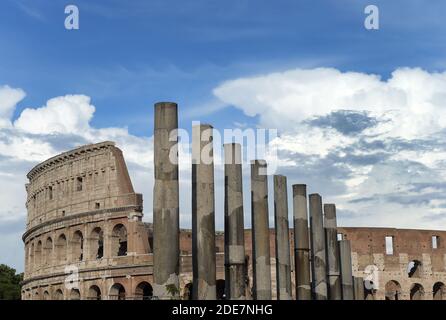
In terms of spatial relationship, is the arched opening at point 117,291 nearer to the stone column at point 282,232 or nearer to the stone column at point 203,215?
the stone column at point 282,232

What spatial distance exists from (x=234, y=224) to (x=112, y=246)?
1765 cm

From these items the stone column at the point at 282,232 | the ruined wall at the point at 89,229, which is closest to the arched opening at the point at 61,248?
the ruined wall at the point at 89,229

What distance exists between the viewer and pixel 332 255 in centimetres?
2303

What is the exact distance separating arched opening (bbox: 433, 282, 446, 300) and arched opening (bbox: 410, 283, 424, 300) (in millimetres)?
1172

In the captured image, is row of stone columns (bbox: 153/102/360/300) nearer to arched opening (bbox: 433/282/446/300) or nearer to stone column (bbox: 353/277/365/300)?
stone column (bbox: 353/277/365/300)

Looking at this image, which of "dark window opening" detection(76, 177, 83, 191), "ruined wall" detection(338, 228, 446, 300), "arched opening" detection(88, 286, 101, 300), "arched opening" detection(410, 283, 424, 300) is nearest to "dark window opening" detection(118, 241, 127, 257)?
"arched opening" detection(88, 286, 101, 300)

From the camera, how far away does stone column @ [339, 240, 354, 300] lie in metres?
24.4

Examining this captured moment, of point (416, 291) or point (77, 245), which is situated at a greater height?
point (77, 245)

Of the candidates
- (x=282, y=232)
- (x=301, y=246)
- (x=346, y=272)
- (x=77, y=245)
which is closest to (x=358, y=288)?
(x=346, y=272)

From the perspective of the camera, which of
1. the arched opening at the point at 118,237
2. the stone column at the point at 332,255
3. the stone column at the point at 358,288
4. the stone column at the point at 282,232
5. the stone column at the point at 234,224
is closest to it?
the stone column at the point at 234,224

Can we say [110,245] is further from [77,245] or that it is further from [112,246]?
[77,245]

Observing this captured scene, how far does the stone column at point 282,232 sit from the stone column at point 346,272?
4009 mm

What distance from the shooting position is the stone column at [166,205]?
12961 millimetres
